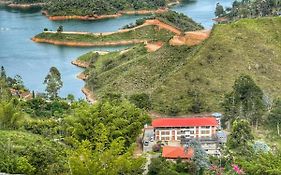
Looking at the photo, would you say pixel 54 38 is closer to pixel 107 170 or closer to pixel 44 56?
pixel 44 56

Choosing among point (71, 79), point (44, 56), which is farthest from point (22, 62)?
point (71, 79)

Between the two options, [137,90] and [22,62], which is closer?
[137,90]

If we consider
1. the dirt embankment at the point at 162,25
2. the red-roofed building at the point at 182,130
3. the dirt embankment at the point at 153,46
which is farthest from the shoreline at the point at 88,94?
the dirt embankment at the point at 162,25

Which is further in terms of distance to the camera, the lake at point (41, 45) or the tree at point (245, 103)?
the lake at point (41, 45)

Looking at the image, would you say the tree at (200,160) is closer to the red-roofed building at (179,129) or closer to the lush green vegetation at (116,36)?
the red-roofed building at (179,129)

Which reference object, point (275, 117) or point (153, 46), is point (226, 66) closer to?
point (275, 117)

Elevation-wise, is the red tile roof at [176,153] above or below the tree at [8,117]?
below
